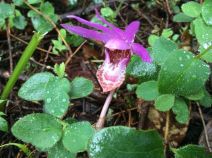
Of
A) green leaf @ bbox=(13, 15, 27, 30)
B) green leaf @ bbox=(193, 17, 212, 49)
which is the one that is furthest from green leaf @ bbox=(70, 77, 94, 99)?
green leaf @ bbox=(13, 15, 27, 30)

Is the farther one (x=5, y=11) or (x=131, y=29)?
(x=5, y=11)

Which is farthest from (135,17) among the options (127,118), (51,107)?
(51,107)

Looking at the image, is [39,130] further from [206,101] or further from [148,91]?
[206,101]

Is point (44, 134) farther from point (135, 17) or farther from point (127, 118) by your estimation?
point (135, 17)

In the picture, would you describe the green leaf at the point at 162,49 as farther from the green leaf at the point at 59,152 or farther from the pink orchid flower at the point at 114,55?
the green leaf at the point at 59,152

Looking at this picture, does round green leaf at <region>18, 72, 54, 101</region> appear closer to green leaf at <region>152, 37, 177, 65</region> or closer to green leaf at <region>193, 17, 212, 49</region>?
green leaf at <region>152, 37, 177, 65</region>

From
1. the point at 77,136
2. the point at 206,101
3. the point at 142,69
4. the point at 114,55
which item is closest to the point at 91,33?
the point at 114,55
